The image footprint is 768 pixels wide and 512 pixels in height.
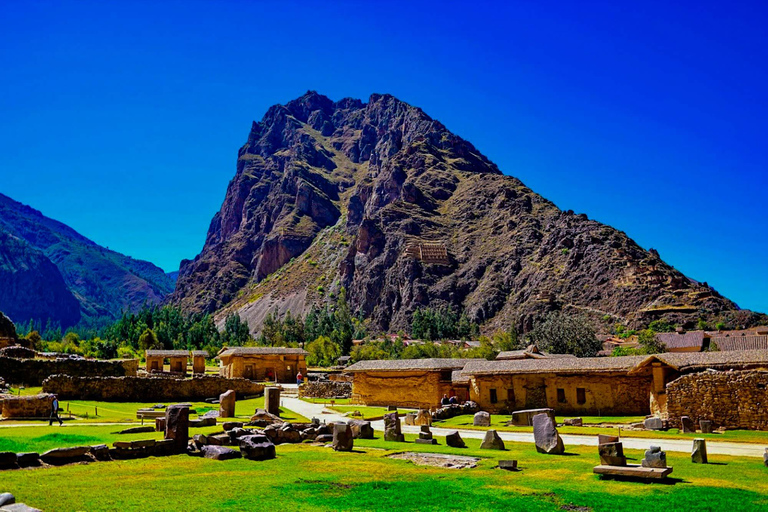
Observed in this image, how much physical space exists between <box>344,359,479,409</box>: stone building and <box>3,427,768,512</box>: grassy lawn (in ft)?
80.0

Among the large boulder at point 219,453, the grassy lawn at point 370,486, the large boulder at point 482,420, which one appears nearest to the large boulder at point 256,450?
the large boulder at point 219,453

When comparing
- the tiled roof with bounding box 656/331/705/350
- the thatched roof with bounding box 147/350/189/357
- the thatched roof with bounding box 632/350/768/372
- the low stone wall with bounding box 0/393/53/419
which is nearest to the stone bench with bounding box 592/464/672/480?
the thatched roof with bounding box 632/350/768/372

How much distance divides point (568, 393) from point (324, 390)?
997 inches

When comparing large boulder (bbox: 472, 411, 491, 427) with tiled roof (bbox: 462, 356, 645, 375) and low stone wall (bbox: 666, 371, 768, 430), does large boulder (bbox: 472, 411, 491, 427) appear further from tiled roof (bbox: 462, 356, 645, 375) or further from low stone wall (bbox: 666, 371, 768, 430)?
low stone wall (bbox: 666, 371, 768, 430)

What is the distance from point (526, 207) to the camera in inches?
7854

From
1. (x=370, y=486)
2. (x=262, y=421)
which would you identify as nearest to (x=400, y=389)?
(x=262, y=421)

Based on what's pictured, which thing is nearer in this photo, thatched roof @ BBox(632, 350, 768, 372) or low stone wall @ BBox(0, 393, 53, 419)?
low stone wall @ BBox(0, 393, 53, 419)

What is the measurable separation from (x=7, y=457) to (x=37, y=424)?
13.3 meters

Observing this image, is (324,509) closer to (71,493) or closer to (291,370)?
(71,493)

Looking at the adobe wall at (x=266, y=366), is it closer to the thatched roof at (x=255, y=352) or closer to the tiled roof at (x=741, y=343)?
the thatched roof at (x=255, y=352)

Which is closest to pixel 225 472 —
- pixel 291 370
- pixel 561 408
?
pixel 561 408

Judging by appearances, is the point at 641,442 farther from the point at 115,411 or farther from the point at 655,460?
the point at 115,411

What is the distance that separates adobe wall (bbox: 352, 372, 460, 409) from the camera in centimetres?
4456

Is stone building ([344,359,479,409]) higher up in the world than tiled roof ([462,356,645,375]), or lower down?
lower down
